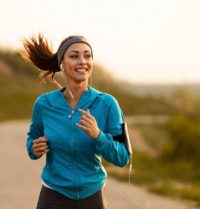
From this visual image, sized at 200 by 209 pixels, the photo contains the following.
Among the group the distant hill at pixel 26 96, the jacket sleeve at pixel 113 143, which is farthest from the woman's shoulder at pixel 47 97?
the distant hill at pixel 26 96

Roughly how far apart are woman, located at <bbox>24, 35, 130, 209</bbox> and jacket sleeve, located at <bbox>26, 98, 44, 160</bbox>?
1cm

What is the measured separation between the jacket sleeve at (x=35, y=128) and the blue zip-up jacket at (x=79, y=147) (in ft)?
0.51

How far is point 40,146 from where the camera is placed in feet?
13.2

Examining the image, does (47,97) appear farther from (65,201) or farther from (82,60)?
(65,201)

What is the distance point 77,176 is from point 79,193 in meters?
0.11

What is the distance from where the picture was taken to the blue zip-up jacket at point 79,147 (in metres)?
3.95

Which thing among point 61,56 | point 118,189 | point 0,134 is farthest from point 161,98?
point 61,56

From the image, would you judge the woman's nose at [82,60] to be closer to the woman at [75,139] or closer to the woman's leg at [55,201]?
the woman at [75,139]

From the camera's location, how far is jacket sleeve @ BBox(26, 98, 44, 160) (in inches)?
167

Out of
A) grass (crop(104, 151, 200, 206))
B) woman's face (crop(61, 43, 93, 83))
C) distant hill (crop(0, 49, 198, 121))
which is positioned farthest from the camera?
distant hill (crop(0, 49, 198, 121))

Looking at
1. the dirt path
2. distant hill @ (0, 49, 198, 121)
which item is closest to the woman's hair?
the dirt path

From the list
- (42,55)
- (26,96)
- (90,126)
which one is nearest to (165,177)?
(42,55)

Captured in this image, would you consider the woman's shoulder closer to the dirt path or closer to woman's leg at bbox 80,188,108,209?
woman's leg at bbox 80,188,108,209

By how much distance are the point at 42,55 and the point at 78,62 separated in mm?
605
